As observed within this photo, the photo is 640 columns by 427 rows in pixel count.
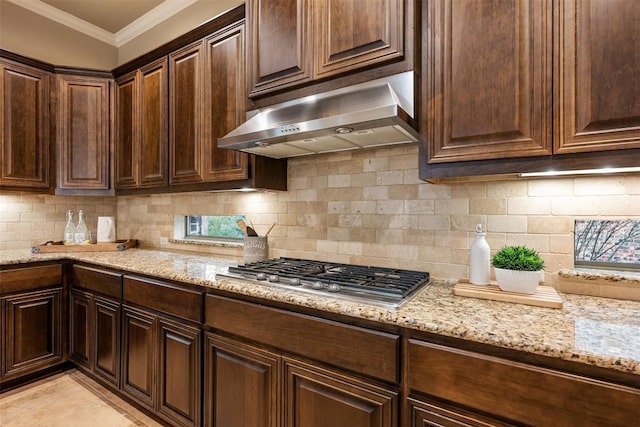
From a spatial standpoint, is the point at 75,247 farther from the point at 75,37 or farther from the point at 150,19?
the point at 150,19

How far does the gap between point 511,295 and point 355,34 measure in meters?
1.37

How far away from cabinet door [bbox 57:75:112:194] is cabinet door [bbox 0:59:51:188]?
109mm

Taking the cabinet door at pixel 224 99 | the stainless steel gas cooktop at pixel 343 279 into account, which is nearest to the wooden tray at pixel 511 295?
the stainless steel gas cooktop at pixel 343 279

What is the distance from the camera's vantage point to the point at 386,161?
1.88 m

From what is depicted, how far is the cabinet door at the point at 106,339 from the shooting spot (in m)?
2.21

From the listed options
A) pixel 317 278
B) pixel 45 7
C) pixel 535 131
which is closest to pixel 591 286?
pixel 535 131

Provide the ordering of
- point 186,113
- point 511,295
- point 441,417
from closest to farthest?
1. point 441,417
2. point 511,295
3. point 186,113

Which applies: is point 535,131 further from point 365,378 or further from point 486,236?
point 365,378

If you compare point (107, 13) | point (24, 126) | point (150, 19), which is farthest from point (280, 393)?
point (107, 13)

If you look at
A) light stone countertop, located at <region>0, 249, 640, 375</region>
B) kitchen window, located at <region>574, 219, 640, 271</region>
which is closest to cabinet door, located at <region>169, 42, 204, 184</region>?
light stone countertop, located at <region>0, 249, 640, 375</region>

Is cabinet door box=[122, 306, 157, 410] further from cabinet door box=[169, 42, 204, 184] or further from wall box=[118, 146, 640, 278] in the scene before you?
cabinet door box=[169, 42, 204, 184]

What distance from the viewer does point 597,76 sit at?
3.65 feet

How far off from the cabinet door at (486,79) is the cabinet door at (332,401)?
0.97 m

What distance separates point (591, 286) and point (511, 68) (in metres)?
1.00
